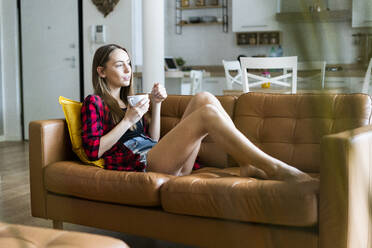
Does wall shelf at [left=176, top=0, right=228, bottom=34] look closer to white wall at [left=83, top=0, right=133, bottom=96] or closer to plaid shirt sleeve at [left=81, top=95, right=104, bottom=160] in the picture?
white wall at [left=83, top=0, right=133, bottom=96]

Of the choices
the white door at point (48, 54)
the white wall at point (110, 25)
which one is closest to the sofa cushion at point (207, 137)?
the white wall at point (110, 25)

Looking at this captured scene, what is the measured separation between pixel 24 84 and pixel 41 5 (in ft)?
3.54

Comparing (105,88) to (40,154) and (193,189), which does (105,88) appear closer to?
(40,154)

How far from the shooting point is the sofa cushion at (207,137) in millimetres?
2561

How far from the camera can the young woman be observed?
194 centimetres

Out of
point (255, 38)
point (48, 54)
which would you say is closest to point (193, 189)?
point (48, 54)

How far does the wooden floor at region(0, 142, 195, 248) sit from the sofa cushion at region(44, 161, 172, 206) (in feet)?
1.30

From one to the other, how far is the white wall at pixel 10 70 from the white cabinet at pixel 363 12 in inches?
256

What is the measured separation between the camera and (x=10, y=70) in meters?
6.22

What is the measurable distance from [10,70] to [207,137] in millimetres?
4427

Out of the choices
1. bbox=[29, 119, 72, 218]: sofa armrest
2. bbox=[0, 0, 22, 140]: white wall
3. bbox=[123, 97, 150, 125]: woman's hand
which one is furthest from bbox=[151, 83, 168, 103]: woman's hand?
bbox=[0, 0, 22, 140]: white wall

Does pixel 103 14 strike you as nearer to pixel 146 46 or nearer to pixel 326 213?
pixel 146 46

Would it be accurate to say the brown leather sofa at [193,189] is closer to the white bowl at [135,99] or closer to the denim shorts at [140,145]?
the denim shorts at [140,145]

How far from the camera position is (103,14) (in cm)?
605
